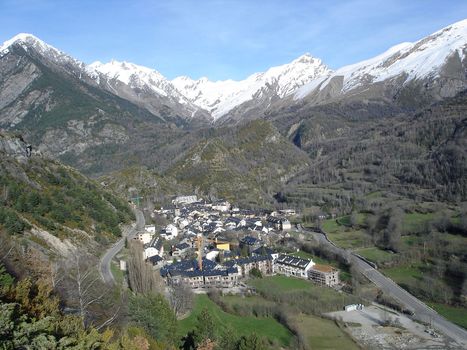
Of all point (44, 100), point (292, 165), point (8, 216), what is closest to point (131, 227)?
point (8, 216)

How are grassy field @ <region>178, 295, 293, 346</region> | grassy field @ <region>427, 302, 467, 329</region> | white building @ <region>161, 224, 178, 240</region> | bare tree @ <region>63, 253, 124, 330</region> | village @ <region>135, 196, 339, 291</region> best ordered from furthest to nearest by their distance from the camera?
1. white building @ <region>161, 224, 178, 240</region>
2. village @ <region>135, 196, 339, 291</region>
3. grassy field @ <region>427, 302, 467, 329</region>
4. grassy field @ <region>178, 295, 293, 346</region>
5. bare tree @ <region>63, 253, 124, 330</region>

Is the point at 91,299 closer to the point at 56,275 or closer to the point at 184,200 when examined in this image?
the point at 56,275

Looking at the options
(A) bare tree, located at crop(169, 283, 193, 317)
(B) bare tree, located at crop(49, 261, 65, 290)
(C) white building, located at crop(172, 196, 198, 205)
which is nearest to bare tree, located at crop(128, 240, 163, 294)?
(A) bare tree, located at crop(169, 283, 193, 317)

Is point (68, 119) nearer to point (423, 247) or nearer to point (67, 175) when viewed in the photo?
point (67, 175)

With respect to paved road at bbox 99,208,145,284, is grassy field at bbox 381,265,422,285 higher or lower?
lower

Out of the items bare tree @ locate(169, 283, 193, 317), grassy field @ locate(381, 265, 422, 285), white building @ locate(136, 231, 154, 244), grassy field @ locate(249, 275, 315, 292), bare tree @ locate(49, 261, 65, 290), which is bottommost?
grassy field @ locate(381, 265, 422, 285)

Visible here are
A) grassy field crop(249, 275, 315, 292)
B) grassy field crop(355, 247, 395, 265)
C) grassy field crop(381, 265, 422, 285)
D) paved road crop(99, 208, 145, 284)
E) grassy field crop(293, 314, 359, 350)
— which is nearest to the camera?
grassy field crop(293, 314, 359, 350)

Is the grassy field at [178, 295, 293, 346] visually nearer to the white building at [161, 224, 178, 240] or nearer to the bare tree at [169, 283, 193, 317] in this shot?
the bare tree at [169, 283, 193, 317]

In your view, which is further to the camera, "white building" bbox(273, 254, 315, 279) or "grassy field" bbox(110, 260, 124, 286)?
"white building" bbox(273, 254, 315, 279)
